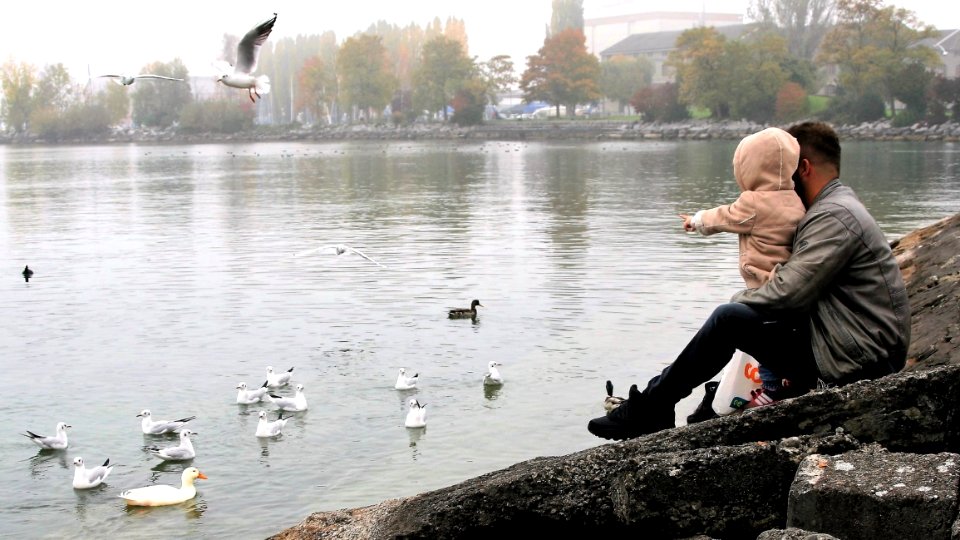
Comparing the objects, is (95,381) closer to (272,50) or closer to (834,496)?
(834,496)

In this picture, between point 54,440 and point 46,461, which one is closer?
point 46,461

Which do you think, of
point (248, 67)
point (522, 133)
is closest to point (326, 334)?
point (248, 67)

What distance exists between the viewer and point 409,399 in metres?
11.7

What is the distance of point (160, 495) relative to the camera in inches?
356

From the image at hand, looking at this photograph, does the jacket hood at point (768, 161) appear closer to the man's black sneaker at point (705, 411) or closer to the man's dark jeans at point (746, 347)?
the man's dark jeans at point (746, 347)

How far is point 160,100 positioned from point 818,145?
6326 inches

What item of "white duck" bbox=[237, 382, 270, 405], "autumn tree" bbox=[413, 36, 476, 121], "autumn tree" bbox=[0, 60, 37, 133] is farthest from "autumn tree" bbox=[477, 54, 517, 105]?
"white duck" bbox=[237, 382, 270, 405]

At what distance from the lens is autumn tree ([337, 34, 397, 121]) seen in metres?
139

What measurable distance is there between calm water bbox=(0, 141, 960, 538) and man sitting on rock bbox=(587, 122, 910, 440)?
4156 millimetres

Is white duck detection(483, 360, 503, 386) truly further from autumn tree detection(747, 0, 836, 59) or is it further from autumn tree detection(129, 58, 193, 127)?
autumn tree detection(129, 58, 193, 127)

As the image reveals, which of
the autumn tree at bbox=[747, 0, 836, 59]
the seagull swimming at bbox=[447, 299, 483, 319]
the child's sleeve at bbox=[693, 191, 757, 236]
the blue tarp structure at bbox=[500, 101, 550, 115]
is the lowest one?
the seagull swimming at bbox=[447, 299, 483, 319]

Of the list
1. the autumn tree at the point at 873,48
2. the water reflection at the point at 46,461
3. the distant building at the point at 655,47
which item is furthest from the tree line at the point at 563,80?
the distant building at the point at 655,47

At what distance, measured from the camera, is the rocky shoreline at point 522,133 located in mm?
78000

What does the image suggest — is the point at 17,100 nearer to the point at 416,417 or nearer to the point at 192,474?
the point at 416,417
